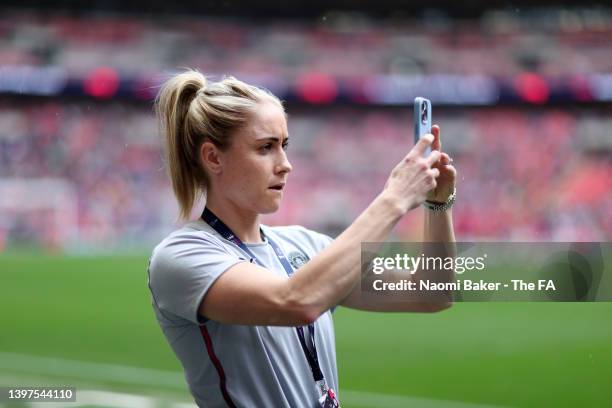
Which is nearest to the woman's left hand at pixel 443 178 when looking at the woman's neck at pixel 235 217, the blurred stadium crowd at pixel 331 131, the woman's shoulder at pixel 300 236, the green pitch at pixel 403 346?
the woman's shoulder at pixel 300 236

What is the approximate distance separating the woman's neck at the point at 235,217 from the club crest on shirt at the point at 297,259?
156 mm

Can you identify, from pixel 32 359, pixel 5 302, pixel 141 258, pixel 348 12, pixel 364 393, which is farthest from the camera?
pixel 348 12

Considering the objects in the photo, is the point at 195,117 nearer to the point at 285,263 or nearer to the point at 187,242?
the point at 187,242

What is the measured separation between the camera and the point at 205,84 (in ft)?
7.54

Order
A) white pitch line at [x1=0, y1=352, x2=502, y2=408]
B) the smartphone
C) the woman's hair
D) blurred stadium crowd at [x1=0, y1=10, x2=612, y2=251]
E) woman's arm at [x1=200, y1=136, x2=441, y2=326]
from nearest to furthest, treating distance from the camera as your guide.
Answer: woman's arm at [x1=200, y1=136, x2=441, y2=326] → the smartphone → the woman's hair → white pitch line at [x1=0, y1=352, x2=502, y2=408] → blurred stadium crowd at [x1=0, y1=10, x2=612, y2=251]

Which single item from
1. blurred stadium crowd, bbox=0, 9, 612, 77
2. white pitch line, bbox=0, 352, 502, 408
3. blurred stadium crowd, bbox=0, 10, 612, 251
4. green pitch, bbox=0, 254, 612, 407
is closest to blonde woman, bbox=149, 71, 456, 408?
Answer: white pitch line, bbox=0, 352, 502, 408

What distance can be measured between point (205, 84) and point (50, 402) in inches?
168

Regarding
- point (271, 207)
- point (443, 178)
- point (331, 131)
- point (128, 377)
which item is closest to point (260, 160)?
point (271, 207)

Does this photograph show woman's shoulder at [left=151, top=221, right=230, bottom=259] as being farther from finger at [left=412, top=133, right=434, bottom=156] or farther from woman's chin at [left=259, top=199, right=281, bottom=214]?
finger at [left=412, top=133, right=434, bottom=156]

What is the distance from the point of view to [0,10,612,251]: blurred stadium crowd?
77.0 feet

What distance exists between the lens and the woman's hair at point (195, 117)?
86.9 inches

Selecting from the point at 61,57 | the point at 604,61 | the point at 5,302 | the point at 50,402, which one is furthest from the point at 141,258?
the point at 604,61

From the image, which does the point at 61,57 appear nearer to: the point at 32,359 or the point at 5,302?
the point at 5,302

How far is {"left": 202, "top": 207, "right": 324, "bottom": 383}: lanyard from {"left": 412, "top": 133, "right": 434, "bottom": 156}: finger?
56cm
